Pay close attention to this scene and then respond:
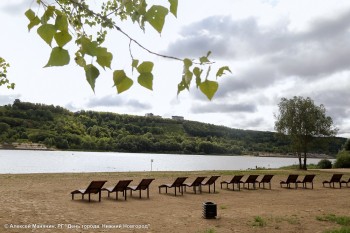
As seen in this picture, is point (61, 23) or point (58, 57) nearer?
point (58, 57)

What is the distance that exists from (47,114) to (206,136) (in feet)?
226

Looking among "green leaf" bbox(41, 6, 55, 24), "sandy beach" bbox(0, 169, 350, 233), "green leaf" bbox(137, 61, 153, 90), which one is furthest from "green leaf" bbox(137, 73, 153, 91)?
"sandy beach" bbox(0, 169, 350, 233)

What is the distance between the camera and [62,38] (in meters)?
1.57

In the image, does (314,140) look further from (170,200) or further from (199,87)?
(199,87)

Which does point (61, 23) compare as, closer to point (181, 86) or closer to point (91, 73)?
point (91, 73)

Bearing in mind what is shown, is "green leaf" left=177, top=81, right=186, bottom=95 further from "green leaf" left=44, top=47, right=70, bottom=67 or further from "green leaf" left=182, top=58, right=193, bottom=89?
"green leaf" left=44, top=47, right=70, bottom=67

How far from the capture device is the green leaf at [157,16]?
5.20 ft

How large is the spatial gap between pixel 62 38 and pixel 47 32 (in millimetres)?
63

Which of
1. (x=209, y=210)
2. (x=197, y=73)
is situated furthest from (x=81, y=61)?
(x=209, y=210)

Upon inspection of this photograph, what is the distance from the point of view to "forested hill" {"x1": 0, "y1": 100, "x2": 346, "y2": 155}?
137 meters

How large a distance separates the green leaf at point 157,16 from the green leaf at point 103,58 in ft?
0.74

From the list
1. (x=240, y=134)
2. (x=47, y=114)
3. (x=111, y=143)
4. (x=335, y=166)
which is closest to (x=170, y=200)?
(x=335, y=166)

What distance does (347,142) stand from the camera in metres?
54.6

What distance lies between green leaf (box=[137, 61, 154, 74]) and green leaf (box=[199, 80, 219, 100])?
0.23 meters
